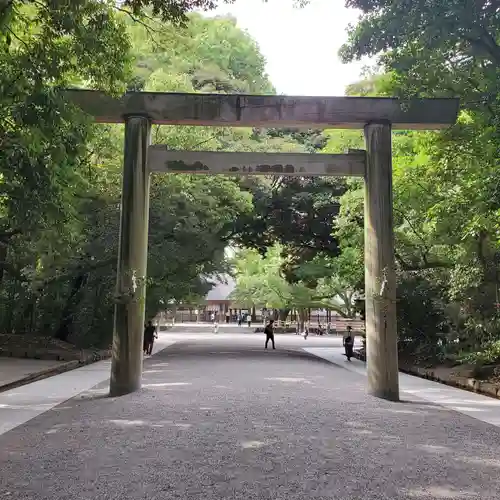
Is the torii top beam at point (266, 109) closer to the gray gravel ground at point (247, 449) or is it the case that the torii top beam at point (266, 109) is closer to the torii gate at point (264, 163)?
the torii gate at point (264, 163)

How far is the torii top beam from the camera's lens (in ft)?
34.0

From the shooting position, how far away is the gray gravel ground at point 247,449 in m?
4.70

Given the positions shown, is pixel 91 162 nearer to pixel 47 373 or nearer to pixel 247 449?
pixel 47 373

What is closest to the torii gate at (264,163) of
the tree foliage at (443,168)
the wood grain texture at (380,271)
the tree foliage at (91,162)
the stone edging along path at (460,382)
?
the wood grain texture at (380,271)

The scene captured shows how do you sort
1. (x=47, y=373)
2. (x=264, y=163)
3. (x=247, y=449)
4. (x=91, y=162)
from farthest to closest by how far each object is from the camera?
1. (x=91, y=162)
2. (x=47, y=373)
3. (x=264, y=163)
4. (x=247, y=449)

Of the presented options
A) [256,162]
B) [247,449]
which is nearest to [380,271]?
[256,162]

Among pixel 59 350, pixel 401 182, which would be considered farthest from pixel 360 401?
pixel 59 350

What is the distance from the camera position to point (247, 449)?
6.01 m

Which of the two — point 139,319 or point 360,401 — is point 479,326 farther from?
point 139,319

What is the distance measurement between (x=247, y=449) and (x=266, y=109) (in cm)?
669

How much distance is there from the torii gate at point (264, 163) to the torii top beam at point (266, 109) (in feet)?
0.06

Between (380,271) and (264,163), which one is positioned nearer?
(380,271)

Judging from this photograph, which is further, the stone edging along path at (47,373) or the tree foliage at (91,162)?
the stone edging along path at (47,373)

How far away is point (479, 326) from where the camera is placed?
13266mm
